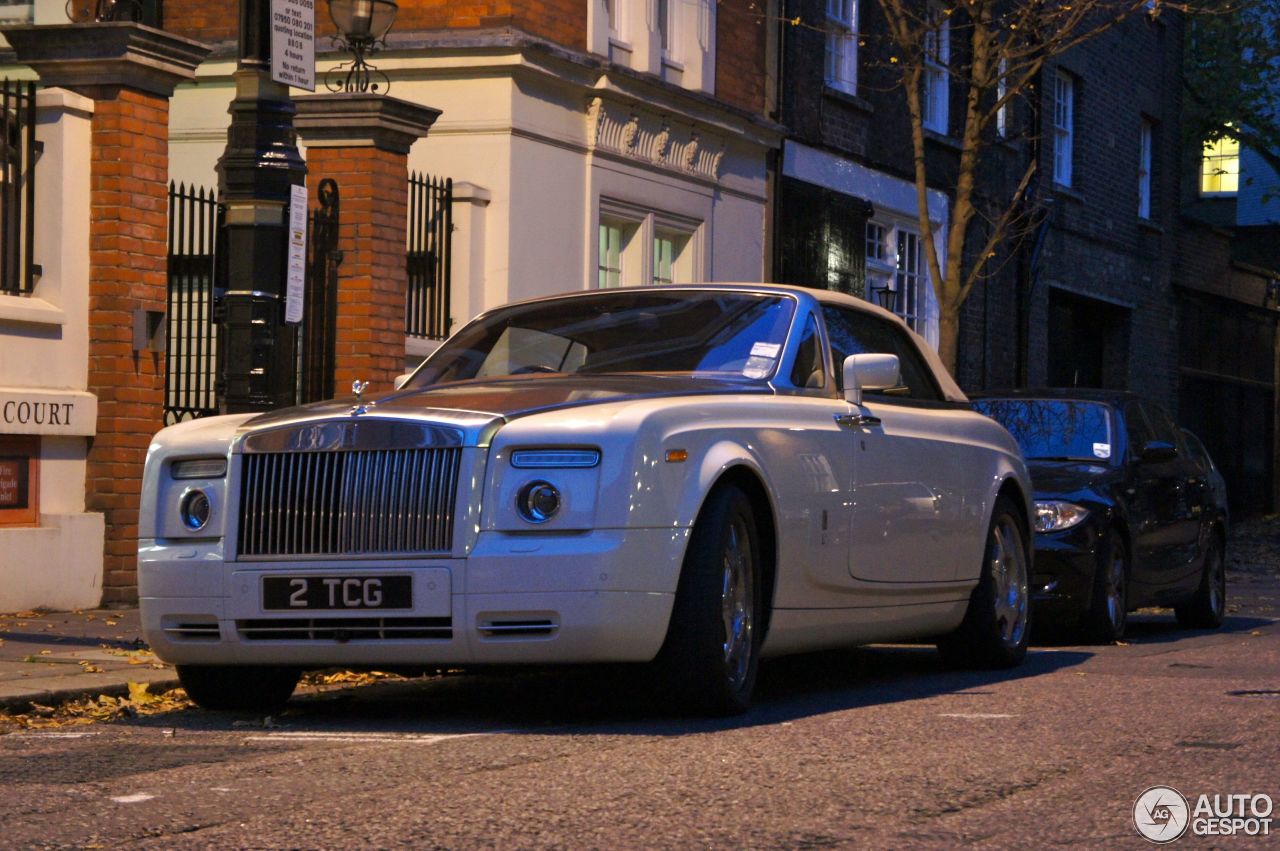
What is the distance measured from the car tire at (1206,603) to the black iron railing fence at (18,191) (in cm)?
771

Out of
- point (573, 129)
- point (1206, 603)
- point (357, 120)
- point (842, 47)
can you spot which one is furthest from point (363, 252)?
point (842, 47)

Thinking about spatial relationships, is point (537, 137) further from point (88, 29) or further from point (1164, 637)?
point (1164, 637)

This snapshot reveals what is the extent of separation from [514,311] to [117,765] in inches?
126

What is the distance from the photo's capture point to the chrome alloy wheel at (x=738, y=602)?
722 cm

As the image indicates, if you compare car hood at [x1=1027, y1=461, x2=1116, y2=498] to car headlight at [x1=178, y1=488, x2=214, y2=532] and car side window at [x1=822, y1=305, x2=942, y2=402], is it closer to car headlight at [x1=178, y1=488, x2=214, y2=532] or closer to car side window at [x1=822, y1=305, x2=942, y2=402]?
car side window at [x1=822, y1=305, x2=942, y2=402]

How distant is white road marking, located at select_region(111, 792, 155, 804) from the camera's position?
5.47 metres

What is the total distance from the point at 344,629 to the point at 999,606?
3725mm

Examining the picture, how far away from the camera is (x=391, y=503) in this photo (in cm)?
700

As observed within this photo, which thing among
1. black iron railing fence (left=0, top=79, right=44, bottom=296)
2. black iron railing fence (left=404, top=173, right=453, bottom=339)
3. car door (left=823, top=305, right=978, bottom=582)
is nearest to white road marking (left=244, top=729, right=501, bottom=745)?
car door (left=823, top=305, right=978, bottom=582)

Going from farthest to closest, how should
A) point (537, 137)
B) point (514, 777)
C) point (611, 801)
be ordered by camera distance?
1. point (537, 137)
2. point (514, 777)
3. point (611, 801)

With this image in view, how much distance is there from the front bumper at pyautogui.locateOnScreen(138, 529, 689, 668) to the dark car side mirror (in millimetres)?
6280

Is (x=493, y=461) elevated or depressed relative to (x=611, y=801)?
elevated

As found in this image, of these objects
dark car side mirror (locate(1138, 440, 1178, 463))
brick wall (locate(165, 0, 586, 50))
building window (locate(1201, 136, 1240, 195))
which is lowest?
dark car side mirror (locate(1138, 440, 1178, 463))

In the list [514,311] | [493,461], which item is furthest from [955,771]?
[514,311]
